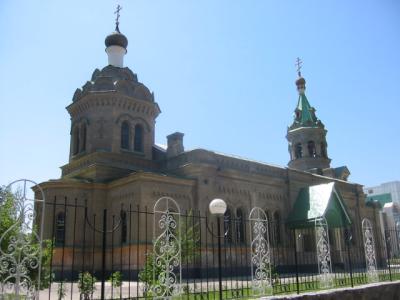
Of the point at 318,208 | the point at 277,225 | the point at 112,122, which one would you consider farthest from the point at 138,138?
the point at 318,208

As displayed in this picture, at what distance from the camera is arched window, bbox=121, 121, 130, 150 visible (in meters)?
23.8

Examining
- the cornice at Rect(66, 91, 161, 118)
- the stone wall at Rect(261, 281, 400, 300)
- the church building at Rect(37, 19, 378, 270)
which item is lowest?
the stone wall at Rect(261, 281, 400, 300)

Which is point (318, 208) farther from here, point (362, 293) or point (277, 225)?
point (362, 293)

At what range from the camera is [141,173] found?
19016mm

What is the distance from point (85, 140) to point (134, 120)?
317 cm

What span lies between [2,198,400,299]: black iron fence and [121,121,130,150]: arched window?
173 inches

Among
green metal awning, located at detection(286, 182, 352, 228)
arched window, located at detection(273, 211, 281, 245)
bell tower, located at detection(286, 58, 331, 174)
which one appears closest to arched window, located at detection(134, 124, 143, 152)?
arched window, located at detection(273, 211, 281, 245)

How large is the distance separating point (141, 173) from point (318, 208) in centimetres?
1075

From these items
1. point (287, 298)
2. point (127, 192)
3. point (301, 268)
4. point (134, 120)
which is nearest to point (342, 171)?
point (301, 268)

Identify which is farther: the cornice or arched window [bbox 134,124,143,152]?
arched window [bbox 134,124,143,152]

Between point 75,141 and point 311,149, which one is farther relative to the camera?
point 311,149

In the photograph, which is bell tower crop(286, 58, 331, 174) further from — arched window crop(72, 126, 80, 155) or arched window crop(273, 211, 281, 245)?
arched window crop(72, 126, 80, 155)

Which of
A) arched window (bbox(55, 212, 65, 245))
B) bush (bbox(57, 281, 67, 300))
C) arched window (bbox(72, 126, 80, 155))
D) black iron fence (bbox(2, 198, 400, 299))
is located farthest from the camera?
arched window (bbox(72, 126, 80, 155))

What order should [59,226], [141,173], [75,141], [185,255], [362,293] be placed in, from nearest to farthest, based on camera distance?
[362,293] → [185,255] → [141,173] → [59,226] → [75,141]
